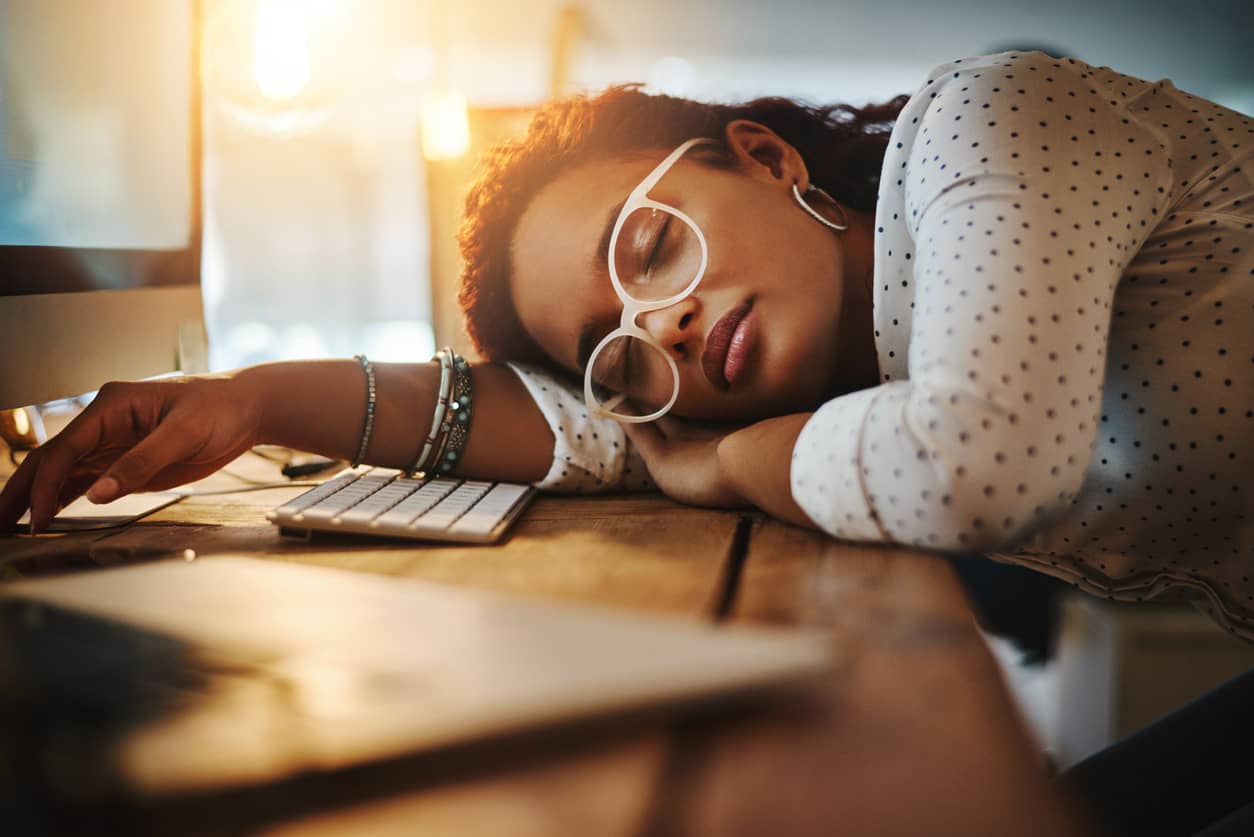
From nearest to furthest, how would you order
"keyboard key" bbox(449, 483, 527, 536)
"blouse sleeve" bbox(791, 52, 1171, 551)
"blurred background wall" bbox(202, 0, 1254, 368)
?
"blouse sleeve" bbox(791, 52, 1171, 551), "keyboard key" bbox(449, 483, 527, 536), "blurred background wall" bbox(202, 0, 1254, 368)

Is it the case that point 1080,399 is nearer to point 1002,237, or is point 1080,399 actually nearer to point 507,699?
point 1002,237

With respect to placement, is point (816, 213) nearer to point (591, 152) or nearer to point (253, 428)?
point (591, 152)

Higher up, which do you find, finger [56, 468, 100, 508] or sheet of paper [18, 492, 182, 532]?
finger [56, 468, 100, 508]

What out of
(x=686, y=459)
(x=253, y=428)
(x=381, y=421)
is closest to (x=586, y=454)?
(x=686, y=459)

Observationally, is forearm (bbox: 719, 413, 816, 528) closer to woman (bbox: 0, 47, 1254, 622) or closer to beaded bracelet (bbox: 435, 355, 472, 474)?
woman (bbox: 0, 47, 1254, 622)

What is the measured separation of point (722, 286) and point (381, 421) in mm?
377

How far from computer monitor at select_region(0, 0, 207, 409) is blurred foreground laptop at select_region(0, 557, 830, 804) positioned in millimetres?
521

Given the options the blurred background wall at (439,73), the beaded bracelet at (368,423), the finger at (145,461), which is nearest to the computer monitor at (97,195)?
the finger at (145,461)

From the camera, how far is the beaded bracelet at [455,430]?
2.75ft

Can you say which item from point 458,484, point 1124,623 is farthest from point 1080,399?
point 1124,623

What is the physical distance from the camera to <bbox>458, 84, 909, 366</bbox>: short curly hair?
93 cm

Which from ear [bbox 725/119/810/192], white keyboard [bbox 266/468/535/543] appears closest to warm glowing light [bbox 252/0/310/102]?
ear [bbox 725/119/810/192]

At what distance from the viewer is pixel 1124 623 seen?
5.44ft

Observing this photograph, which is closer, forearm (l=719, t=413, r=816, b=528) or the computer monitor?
forearm (l=719, t=413, r=816, b=528)
